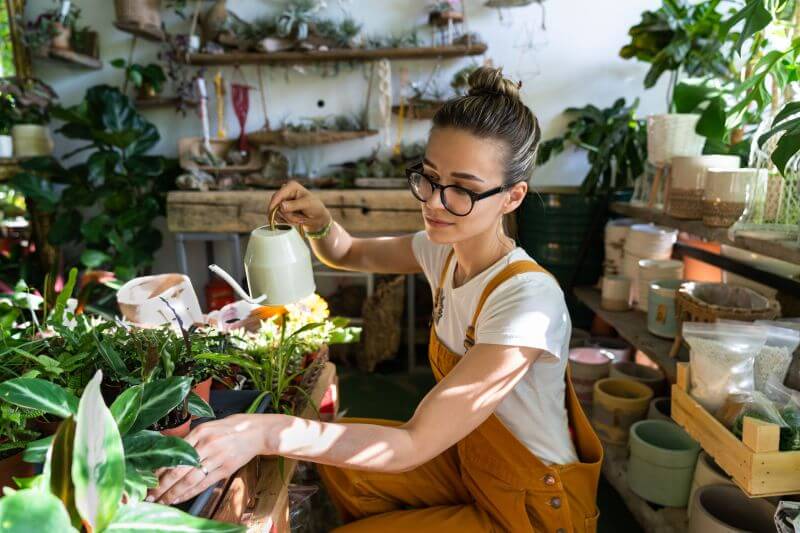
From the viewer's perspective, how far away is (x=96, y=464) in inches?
20.3

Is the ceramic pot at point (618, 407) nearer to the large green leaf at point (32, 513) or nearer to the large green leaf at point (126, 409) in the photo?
the large green leaf at point (126, 409)

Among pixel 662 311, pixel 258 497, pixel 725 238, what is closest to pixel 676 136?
pixel 725 238

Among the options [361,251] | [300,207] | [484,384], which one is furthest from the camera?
[361,251]

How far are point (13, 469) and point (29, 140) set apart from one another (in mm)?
3325

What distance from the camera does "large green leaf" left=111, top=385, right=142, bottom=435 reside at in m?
0.62

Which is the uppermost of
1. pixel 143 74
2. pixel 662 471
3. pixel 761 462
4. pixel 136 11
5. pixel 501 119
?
pixel 136 11

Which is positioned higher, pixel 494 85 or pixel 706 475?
pixel 494 85

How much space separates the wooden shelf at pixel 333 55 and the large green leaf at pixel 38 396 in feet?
9.66

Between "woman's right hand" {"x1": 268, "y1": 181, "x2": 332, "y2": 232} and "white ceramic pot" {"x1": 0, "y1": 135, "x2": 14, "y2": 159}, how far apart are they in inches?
110

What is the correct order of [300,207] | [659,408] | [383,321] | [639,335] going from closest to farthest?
[300,207] < [659,408] < [639,335] < [383,321]

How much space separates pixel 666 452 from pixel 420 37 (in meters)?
2.70

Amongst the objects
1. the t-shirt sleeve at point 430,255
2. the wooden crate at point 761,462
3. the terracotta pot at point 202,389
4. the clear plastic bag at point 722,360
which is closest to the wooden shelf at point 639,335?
the clear plastic bag at point 722,360

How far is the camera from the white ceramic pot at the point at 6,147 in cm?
316

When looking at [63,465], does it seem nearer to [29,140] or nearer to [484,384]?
[484,384]
